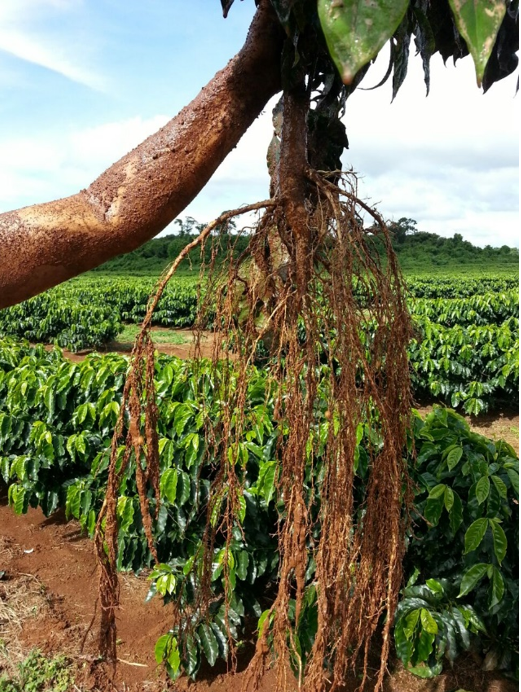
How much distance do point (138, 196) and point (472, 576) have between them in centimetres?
204

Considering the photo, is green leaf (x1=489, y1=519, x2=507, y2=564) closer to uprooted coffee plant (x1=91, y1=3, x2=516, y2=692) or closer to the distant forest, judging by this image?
uprooted coffee plant (x1=91, y1=3, x2=516, y2=692)

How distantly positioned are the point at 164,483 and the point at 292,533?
1424 mm

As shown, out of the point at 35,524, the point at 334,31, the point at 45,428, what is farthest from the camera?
the point at 35,524

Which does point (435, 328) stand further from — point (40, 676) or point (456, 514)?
point (40, 676)

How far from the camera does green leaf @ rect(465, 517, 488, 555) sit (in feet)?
7.14

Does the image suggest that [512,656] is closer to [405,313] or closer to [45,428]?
[405,313]

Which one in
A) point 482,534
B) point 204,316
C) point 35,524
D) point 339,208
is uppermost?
point 339,208

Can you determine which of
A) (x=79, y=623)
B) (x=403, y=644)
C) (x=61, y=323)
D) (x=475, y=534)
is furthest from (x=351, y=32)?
(x=61, y=323)

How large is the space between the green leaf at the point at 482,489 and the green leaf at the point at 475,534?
92 millimetres

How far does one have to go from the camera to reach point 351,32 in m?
0.59

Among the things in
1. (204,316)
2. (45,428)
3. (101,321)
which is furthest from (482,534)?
(101,321)

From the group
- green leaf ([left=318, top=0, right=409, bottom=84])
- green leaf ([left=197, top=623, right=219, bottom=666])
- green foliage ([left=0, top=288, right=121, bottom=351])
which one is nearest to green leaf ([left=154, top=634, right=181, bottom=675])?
green leaf ([left=197, top=623, right=219, bottom=666])

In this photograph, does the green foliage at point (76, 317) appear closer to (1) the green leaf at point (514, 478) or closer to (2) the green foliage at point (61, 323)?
(2) the green foliage at point (61, 323)

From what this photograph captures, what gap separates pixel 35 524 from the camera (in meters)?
4.08
